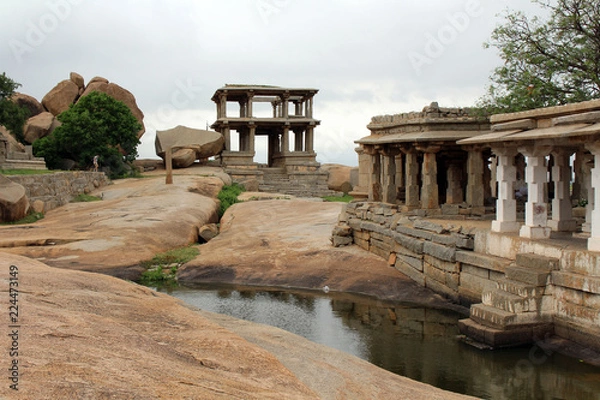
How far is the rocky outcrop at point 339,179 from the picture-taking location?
123 feet

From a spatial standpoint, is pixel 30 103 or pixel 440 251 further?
pixel 30 103

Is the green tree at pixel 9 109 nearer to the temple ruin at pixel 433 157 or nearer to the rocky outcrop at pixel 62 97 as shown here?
the rocky outcrop at pixel 62 97

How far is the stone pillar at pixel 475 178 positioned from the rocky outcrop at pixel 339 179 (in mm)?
21881

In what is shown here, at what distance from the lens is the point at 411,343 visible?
10594 millimetres

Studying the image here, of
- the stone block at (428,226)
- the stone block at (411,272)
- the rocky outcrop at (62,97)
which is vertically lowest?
the stone block at (411,272)

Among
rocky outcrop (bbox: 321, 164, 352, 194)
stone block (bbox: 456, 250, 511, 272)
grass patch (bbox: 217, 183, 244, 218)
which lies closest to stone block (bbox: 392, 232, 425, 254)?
stone block (bbox: 456, 250, 511, 272)

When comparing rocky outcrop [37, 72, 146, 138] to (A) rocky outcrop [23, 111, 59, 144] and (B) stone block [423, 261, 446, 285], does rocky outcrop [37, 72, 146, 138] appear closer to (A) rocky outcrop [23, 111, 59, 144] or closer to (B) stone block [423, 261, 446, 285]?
(A) rocky outcrop [23, 111, 59, 144]

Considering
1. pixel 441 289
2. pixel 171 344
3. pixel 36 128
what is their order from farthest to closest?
1. pixel 36 128
2. pixel 441 289
3. pixel 171 344

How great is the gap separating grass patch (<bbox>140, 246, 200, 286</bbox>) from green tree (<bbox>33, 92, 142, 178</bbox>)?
15.1 meters

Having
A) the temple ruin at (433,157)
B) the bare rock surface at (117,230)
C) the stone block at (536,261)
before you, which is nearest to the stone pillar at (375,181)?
the temple ruin at (433,157)

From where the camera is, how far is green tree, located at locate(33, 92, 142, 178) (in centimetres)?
3048

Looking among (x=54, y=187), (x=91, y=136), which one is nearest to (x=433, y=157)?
(x=54, y=187)

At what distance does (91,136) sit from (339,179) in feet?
49.5

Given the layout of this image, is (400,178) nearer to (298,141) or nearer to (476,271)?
(476,271)
